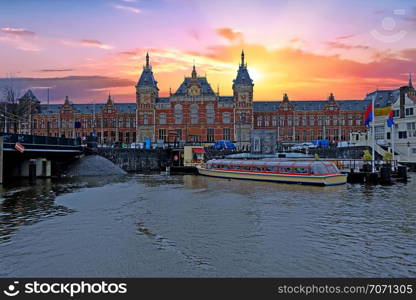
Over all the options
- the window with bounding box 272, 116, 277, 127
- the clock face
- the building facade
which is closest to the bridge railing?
the building facade

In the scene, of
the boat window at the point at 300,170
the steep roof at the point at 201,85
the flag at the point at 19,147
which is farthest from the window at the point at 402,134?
the flag at the point at 19,147

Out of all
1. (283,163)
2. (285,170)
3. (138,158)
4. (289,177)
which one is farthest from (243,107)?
A: (289,177)

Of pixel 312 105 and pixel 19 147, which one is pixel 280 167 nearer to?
pixel 19 147

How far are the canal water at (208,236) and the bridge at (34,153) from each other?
1255cm

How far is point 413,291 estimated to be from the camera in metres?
12.1

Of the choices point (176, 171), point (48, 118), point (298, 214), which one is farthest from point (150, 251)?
point (48, 118)

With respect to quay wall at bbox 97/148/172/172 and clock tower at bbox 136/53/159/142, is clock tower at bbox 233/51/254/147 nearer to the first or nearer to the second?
clock tower at bbox 136/53/159/142

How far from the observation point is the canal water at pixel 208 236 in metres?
14.6

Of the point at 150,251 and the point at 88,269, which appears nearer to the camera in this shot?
the point at 88,269

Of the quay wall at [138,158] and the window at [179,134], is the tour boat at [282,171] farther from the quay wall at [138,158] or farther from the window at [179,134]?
the window at [179,134]

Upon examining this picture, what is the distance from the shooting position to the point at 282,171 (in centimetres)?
4797

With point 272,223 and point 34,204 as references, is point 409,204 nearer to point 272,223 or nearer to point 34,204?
point 272,223

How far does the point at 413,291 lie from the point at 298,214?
13.1 metres

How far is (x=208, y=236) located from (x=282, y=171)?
99.4ft
